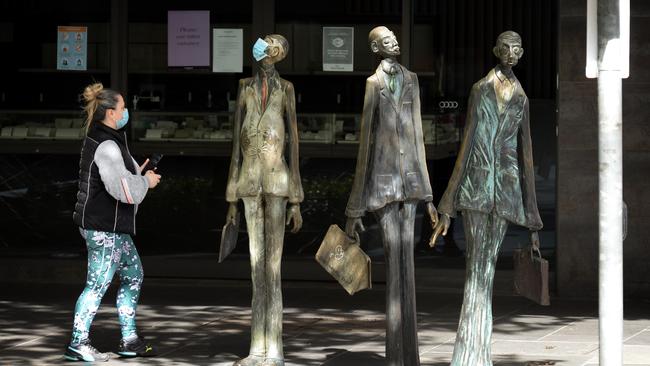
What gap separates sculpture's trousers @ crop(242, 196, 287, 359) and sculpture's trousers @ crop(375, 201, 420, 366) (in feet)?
2.48

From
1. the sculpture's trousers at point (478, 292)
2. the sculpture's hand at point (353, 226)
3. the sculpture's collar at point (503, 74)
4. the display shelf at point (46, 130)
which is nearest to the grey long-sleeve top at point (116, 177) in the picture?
the sculpture's hand at point (353, 226)

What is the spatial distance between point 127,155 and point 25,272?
14.5 ft

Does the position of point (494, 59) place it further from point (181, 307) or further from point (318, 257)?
point (318, 257)

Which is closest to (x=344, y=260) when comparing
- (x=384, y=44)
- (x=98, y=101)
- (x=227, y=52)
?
(x=384, y=44)

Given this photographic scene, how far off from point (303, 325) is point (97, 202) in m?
2.37

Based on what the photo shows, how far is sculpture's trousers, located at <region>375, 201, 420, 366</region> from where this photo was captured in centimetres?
862

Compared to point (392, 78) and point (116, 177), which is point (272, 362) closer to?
point (116, 177)

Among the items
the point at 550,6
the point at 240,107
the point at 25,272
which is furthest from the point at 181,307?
the point at 550,6

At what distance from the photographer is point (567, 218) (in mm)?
12719

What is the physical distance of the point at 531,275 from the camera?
337 inches

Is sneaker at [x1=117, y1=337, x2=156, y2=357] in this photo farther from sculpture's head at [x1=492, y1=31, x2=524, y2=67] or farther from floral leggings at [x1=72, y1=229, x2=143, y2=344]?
sculpture's head at [x1=492, y1=31, x2=524, y2=67]

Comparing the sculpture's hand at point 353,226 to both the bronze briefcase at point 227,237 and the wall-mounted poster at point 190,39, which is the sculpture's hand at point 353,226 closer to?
the bronze briefcase at point 227,237

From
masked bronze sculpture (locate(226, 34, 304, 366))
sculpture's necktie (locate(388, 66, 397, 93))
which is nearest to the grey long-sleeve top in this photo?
masked bronze sculpture (locate(226, 34, 304, 366))

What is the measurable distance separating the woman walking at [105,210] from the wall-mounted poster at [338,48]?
4.02 m
